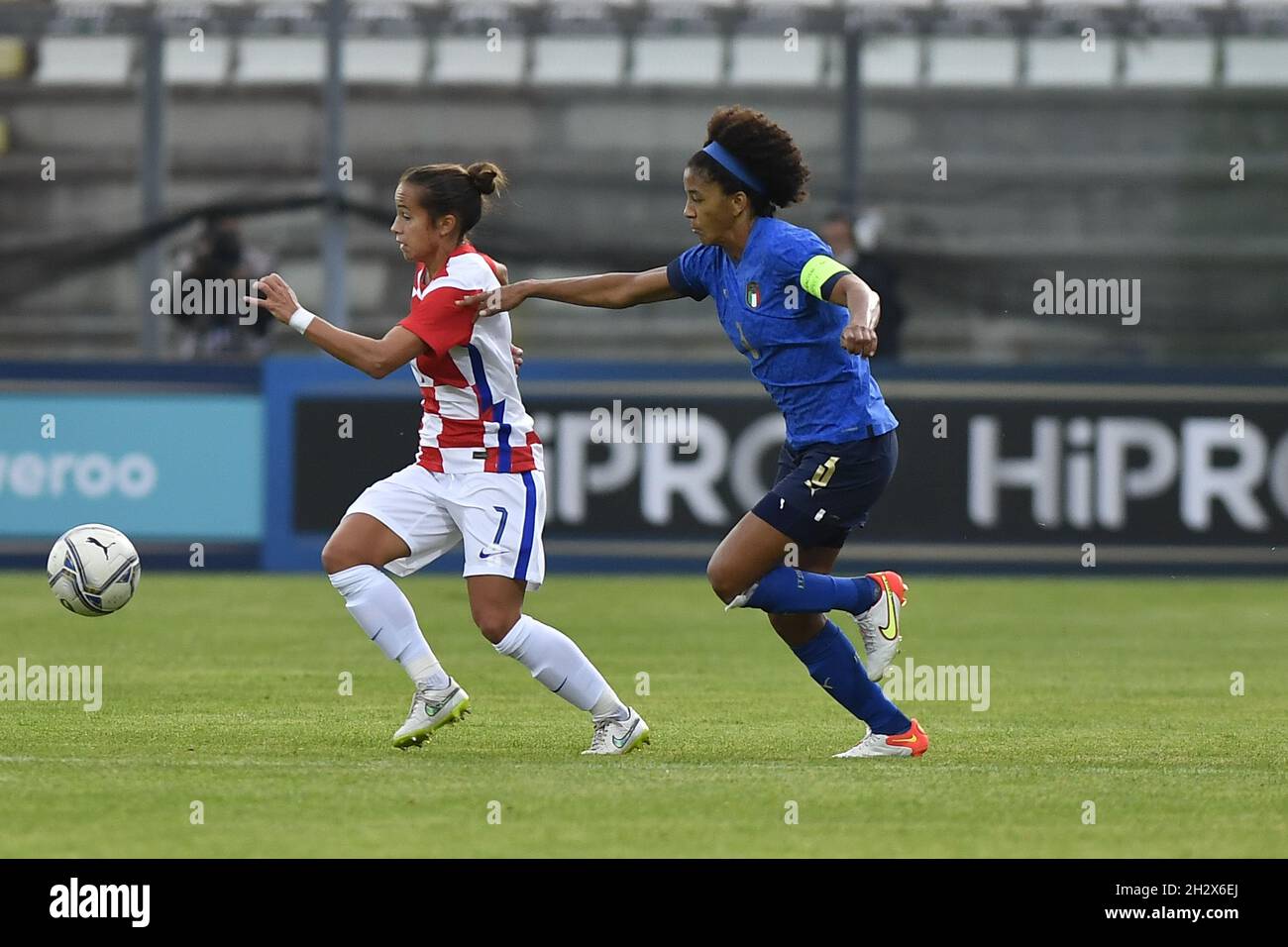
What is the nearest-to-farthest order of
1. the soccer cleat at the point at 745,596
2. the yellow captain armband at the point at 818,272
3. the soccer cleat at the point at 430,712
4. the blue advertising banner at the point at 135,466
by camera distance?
1. the yellow captain armband at the point at 818,272
2. the soccer cleat at the point at 745,596
3. the soccer cleat at the point at 430,712
4. the blue advertising banner at the point at 135,466

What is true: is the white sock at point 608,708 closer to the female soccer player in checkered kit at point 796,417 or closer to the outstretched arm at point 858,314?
the female soccer player in checkered kit at point 796,417

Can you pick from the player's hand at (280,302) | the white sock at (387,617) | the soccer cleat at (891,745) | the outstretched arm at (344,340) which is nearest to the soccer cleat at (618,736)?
the white sock at (387,617)

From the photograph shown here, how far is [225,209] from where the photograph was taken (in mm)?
18047

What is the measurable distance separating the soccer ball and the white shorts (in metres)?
1.56

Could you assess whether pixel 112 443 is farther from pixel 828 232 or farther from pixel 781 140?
pixel 781 140

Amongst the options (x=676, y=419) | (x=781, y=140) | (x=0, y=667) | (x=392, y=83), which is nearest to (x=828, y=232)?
(x=676, y=419)

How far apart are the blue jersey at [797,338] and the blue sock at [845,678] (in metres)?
0.70

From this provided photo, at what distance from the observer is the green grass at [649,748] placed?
6.57m

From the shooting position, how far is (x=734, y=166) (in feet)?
26.3

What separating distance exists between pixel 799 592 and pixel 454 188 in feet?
6.25

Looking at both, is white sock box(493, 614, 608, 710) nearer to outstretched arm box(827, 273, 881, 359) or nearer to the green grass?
the green grass

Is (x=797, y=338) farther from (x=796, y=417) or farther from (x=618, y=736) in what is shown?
(x=618, y=736)

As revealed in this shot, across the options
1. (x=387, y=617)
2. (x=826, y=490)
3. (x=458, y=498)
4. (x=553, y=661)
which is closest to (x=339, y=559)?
(x=387, y=617)

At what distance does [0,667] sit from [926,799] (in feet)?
18.0
